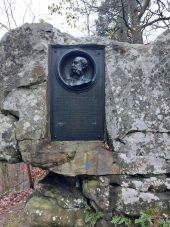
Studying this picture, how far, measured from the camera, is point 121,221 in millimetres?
4930

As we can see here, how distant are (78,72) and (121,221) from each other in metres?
2.16

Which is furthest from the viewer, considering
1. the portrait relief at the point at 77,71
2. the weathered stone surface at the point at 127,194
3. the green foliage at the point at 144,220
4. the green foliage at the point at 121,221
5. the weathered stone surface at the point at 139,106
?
the portrait relief at the point at 77,71

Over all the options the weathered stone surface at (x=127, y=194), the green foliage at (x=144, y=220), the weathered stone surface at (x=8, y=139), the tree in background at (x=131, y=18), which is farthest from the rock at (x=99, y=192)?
the tree in background at (x=131, y=18)

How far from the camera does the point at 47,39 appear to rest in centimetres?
533

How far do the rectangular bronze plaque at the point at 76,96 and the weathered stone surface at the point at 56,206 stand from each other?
724 mm

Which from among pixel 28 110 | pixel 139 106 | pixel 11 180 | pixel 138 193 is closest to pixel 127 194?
pixel 138 193

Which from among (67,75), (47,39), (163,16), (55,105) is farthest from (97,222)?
(163,16)

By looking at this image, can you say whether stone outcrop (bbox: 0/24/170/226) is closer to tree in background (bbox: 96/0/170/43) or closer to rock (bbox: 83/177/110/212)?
rock (bbox: 83/177/110/212)

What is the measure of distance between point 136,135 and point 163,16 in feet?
26.0

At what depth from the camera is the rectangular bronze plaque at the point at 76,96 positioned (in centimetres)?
528

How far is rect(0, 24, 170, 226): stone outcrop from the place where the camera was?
5.09m

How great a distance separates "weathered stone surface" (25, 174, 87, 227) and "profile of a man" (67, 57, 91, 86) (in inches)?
57.5

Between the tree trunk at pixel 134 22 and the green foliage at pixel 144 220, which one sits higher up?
the tree trunk at pixel 134 22

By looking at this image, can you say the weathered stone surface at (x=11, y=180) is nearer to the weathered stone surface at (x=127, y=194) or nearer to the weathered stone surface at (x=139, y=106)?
the weathered stone surface at (x=127, y=194)
